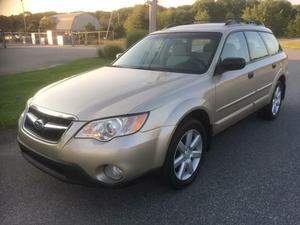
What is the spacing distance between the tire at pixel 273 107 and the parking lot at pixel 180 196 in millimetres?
1320

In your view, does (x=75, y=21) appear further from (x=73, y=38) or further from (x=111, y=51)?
(x=111, y=51)

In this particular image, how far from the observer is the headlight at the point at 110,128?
278 centimetres

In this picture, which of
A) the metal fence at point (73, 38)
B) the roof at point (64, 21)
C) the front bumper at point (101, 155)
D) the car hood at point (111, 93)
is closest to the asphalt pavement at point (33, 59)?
the car hood at point (111, 93)

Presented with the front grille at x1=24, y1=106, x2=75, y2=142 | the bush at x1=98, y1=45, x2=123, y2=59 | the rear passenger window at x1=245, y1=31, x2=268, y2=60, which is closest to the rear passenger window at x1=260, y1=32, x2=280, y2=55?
the rear passenger window at x1=245, y1=31, x2=268, y2=60

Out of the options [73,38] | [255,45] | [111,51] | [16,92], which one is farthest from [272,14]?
[255,45]

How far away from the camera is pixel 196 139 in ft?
11.6

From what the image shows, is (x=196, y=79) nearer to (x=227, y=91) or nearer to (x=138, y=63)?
(x=227, y=91)

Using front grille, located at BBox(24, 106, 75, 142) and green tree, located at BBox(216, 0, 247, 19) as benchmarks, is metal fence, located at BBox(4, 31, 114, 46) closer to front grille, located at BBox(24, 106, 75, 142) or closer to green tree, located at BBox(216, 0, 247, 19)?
green tree, located at BBox(216, 0, 247, 19)

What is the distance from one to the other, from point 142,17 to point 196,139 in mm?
42562

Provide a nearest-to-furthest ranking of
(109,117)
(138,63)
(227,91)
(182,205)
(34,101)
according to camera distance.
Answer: (109,117) < (182,205) < (34,101) < (227,91) < (138,63)

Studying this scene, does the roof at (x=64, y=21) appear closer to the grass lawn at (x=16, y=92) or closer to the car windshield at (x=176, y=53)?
the grass lawn at (x=16, y=92)

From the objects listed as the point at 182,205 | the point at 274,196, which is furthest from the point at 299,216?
the point at 182,205

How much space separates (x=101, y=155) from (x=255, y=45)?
330 centimetres

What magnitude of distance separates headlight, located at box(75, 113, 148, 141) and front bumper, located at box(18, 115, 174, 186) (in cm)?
4
